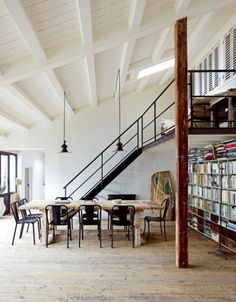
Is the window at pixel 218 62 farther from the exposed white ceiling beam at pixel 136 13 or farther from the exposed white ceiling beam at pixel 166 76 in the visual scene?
the exposed white ceiling beam at pixel 136 13

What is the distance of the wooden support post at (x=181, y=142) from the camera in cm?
462

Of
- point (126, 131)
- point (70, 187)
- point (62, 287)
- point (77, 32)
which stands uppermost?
point (77, 32)

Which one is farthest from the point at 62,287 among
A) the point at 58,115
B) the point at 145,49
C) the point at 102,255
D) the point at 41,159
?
the point at 41,159

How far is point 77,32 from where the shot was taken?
4.19 metres

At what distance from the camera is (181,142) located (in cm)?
463

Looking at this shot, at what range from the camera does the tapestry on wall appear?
352 inches

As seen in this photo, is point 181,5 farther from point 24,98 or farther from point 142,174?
point 142,174

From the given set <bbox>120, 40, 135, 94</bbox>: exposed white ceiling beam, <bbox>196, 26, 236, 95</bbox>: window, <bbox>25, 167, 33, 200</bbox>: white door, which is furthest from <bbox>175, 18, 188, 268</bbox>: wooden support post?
<bbox>25, 167, 33, 200</bbox>: white door

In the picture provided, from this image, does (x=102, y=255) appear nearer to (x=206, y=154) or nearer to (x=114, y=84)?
(x=206, y=154)

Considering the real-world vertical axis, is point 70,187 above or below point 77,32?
below

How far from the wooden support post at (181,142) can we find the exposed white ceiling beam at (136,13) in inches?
29.9

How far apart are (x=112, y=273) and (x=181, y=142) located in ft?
7.14

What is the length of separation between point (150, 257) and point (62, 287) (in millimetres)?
1786

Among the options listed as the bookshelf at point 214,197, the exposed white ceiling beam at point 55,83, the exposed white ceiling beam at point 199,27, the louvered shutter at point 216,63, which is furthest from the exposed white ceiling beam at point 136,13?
the louvered shutter at point 216,63
